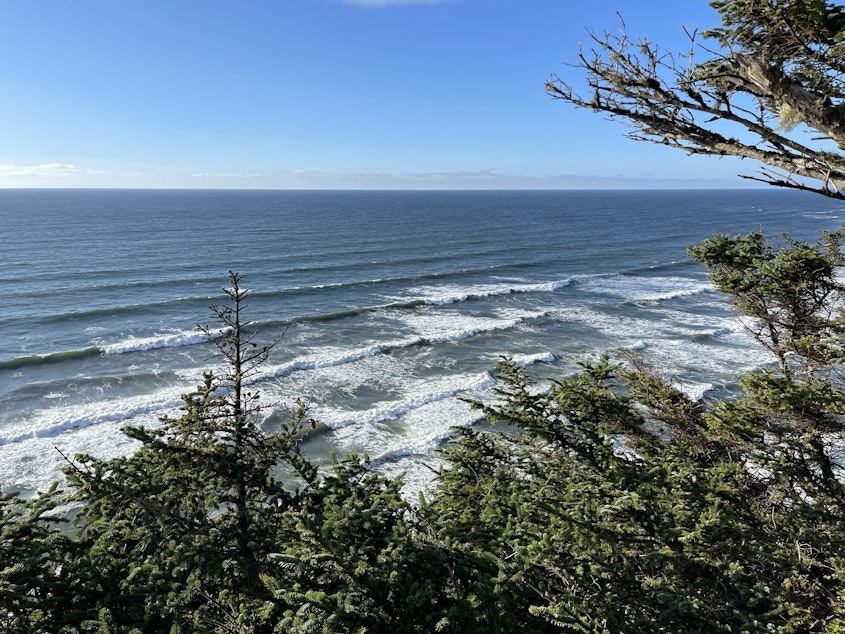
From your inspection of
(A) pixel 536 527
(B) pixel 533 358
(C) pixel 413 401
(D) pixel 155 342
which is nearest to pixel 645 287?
(B) pixel 533 358

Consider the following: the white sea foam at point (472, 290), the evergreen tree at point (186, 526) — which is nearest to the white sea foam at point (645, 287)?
the white sea foam at point (472, 290)

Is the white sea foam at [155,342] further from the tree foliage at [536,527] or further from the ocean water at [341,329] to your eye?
the tree foliage at [536,527]

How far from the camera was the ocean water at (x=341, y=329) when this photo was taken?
65.1ft

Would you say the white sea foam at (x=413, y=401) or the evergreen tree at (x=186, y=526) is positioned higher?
the evergreen tree at (x=186, y=526)

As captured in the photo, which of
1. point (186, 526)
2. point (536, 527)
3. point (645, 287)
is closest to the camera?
point (186, 526)

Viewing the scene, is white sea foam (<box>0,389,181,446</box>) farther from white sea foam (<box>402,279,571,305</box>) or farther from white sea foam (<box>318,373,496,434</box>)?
white sea foam (<box>402,279,571,305</box>)

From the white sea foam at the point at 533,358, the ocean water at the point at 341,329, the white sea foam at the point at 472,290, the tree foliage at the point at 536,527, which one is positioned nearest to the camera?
the tree foliage at the point at 536,527

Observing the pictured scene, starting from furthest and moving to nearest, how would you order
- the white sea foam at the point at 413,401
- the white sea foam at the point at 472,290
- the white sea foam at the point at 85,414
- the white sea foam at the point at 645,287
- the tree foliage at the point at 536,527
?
the white sea foam at the point at 645,287 < the white sea foam at the point at 472,290 < the white sea foam at the point at 413,401 < the white sea foam at the point at 85,414 < the tree foliage at the point at 536,527

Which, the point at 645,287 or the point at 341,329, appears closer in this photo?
the point at 341,329

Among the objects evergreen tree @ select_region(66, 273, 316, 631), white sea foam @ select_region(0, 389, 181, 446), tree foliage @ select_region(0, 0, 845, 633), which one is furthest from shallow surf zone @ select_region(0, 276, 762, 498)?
evergreen tree @ select_region(66, 273, 316, 631)

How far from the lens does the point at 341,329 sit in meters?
31.4

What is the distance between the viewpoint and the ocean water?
1983cm

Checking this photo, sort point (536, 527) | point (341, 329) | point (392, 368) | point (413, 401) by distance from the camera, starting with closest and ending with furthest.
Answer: point (536, 527) < point (413, 401) < point (392, 368) < point (341, 329)

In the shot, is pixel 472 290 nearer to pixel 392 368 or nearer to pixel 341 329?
pixel 341 329
